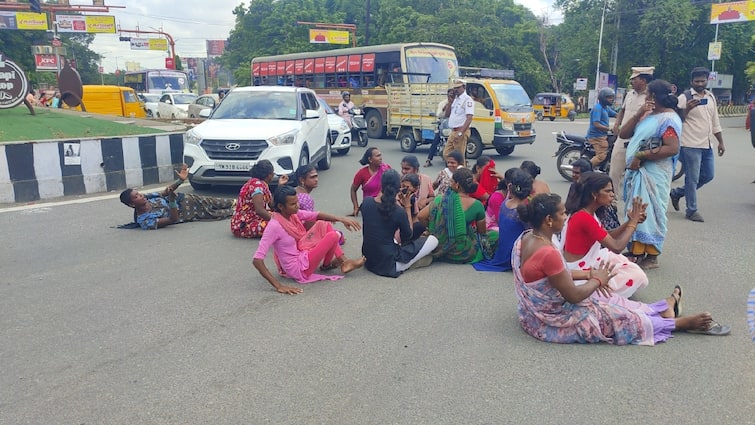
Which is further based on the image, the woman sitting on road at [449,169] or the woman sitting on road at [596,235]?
the woman sitting on road at [449,169]

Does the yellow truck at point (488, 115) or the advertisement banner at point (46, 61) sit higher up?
the advertisement banner at point (46, 61)

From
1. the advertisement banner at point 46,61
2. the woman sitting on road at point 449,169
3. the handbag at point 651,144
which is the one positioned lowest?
the woman sitting on road at point 449,169

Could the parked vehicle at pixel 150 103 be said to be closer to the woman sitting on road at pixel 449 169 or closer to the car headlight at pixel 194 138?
the car headlight at pixel 194 138

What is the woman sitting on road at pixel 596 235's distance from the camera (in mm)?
4285

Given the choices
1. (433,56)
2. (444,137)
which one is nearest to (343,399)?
(444,137)

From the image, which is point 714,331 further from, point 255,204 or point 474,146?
point 474,146

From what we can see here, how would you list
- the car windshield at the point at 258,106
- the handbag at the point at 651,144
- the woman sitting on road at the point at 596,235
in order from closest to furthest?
the woman sitting on road at the point at 596,235 < the handbag at the point at 651,144 < the car windshield at the point at 258,106

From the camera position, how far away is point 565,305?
3.83 meters

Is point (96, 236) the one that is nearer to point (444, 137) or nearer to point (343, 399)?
point (343, 399)

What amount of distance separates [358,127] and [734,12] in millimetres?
24641

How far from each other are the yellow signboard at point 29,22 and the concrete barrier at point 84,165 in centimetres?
3576

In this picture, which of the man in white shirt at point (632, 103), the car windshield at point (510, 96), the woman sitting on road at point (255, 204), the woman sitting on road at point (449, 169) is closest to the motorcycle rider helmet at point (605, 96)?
the man in white shirt at point (632, 103)

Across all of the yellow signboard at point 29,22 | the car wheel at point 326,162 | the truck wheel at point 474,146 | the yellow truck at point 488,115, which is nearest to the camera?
the car wheel at point 326,162

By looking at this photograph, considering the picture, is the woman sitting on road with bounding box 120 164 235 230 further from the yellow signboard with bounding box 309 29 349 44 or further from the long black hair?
the yellow signboard with bounding box 309 29 349 44
